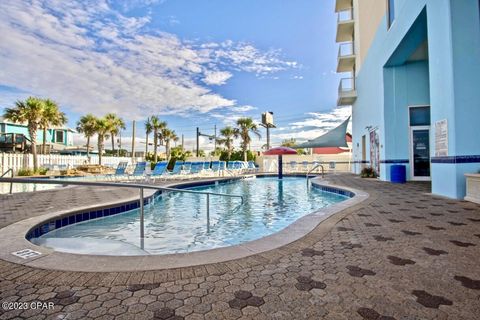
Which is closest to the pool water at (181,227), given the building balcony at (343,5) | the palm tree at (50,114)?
the building balcony at (343,5)

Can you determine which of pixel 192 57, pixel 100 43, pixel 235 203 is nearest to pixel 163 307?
pixel 235 203

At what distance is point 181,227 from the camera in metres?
5.27

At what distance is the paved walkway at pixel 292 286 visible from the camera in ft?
5.38

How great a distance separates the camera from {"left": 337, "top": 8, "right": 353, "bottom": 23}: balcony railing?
58.1 ft

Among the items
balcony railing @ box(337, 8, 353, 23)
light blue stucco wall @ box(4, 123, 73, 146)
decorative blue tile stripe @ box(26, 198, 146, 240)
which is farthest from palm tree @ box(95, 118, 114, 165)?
decorative blue tile stripe @ box(26, 198, 146, 240)

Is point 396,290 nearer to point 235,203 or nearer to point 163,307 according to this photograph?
point 163,307

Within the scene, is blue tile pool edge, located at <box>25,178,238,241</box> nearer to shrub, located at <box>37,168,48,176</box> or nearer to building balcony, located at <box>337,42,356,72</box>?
shrub, located at <box>37,168,48,176</box>

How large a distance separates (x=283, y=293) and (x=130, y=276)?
4.08ft

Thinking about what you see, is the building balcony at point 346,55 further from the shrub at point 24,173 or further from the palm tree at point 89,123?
the palm tree at point 89,123

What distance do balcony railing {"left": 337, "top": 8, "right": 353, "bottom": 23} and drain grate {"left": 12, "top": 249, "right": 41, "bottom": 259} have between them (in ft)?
66.6

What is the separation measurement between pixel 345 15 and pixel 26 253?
2099cm

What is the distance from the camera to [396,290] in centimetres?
189

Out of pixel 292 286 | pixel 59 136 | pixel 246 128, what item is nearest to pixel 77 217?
pixel 292 286

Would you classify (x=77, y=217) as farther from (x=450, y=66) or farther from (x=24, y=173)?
(x=24, y=173)
